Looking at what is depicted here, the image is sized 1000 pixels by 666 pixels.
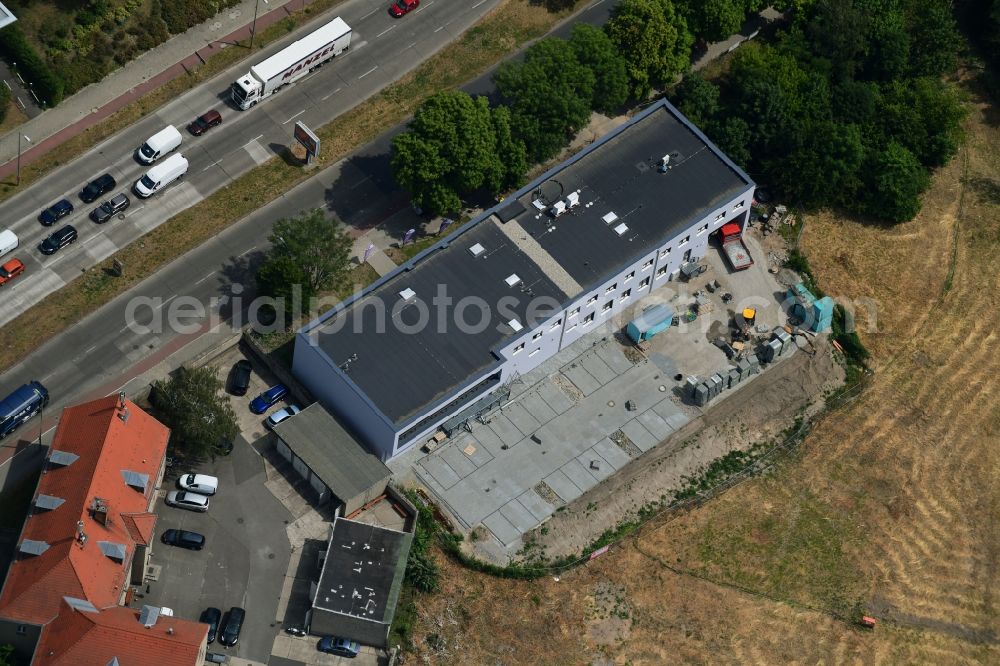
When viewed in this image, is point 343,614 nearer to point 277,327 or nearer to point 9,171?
point 277,327

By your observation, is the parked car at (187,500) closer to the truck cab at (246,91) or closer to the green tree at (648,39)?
the truck cab at (246,91)

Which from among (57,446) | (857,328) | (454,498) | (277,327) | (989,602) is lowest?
(989,602)

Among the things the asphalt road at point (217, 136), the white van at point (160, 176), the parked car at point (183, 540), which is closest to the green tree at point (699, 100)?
the asphalt road at point (217, 136)

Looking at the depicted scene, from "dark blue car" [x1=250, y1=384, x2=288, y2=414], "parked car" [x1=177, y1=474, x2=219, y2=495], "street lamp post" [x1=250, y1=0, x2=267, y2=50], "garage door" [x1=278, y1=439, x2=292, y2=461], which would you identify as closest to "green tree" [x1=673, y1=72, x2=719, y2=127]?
"street lamp post" [x1=250, y1=0, x2=267, y2=50]

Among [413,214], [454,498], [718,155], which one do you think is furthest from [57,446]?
[718,155]

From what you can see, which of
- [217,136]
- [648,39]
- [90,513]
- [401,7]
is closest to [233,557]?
[90,513]

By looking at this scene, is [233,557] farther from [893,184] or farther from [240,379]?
[893,184]
